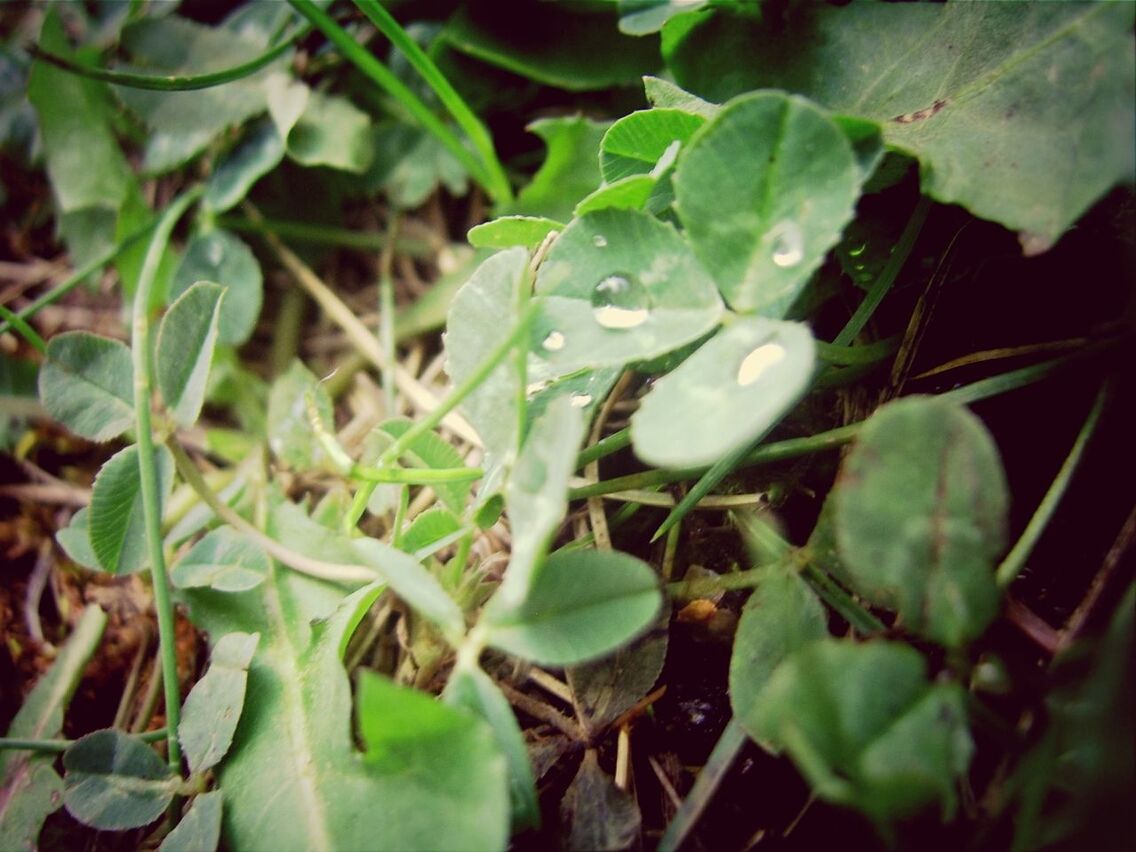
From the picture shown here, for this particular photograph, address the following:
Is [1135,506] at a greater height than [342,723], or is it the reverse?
[1135,506]

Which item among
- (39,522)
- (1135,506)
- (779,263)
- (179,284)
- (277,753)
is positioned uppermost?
(779,263)

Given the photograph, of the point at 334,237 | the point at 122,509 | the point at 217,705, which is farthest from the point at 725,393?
the point at 334,237

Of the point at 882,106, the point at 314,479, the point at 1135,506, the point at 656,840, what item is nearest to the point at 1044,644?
the point at 1135,506

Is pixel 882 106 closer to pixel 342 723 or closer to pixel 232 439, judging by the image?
pixel 342 723

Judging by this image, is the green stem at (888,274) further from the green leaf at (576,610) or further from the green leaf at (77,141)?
the green leaf at (77,141)

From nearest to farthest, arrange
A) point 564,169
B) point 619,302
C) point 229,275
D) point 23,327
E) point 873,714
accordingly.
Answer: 1. point 873,714
2. point 619,302
3. point 23,327
4. point 564,169
5. point 229,275

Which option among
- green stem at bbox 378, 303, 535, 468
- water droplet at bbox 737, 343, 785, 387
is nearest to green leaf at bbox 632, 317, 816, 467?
water droplet at bbox 737, 343, 785, 387

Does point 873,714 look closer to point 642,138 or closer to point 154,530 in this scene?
point 642,138
